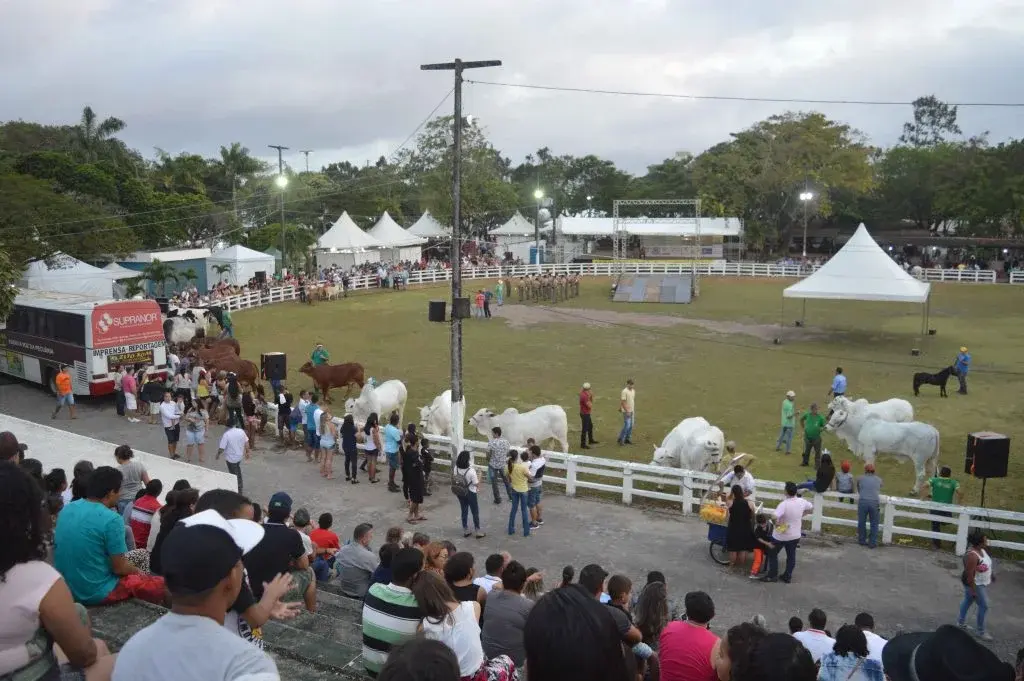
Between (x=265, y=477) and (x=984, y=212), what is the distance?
51.0m

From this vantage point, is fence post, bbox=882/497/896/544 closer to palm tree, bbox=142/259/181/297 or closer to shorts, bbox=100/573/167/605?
shorts, bbox=100/573/167/605

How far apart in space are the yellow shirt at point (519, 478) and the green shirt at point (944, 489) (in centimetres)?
587

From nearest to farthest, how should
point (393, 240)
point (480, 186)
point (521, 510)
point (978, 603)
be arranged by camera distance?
1. point (978, 603)
2. point (521, 510)
3. point (393, 240)
4. point (480, 186)

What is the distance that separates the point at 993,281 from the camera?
44.8 metres

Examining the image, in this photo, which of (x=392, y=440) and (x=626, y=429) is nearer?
(x=392, y=440)

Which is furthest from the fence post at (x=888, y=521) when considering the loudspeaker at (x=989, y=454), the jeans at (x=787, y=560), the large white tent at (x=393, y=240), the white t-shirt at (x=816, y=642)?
the large white tent at (x=393, y=240)

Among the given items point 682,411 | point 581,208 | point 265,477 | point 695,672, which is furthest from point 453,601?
point 581,208

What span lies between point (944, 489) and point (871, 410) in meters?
5.13

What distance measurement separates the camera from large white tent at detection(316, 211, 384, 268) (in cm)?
4822

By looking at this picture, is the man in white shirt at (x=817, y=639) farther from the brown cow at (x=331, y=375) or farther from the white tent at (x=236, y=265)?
the white tent at (x=236, y=265)

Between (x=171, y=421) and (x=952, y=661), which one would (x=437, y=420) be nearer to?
(x=171, y=421)

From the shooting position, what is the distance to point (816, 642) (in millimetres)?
6441

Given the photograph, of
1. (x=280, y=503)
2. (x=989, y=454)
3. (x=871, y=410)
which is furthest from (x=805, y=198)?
(x=280, y=503)

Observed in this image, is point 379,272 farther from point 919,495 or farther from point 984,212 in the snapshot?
point 984,212
